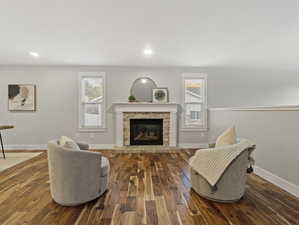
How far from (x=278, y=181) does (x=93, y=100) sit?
4.79 meters

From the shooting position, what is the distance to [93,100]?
16.4 ft

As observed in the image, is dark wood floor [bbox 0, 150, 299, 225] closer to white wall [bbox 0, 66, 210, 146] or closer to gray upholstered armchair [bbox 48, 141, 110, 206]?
gray upholstered armchair [bbox 48, 141, 110, 206]

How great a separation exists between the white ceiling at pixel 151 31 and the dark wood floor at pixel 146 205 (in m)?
2.70

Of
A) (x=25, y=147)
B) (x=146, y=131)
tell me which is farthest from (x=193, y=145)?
(x=25, y=147)

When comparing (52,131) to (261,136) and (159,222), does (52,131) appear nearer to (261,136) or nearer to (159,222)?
(159,222)

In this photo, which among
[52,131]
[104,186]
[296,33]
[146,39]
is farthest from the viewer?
[52,131]

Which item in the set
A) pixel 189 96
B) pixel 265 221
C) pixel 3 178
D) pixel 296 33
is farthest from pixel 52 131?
pixel 296 33

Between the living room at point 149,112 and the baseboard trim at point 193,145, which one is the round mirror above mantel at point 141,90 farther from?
the baseboard trim at point 193,145

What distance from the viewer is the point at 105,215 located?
5.81ft

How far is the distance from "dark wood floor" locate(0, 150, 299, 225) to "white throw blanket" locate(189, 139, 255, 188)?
37 cm

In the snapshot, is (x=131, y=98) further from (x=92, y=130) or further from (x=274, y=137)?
(x=274, y=137)

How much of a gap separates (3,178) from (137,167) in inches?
94.1

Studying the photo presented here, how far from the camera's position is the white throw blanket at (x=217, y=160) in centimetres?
190

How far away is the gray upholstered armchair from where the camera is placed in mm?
1851
